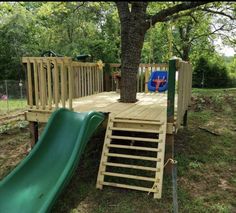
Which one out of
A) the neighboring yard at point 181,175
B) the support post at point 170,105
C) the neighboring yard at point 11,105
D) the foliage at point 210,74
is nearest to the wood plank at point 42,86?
the neighboring yard at point 181,175

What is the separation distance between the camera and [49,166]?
12.8 feet

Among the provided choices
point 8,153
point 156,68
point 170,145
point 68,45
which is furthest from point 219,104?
point 68,45

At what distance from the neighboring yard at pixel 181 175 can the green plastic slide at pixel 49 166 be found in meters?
0.43

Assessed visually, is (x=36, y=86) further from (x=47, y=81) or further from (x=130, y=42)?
(x=130, y=42)

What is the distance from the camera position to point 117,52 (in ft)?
52.1

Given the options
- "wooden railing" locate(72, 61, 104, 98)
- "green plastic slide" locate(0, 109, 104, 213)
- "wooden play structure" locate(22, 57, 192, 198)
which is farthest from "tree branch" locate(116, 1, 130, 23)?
"green plastic slide" locate(0, 109, 104, 213)

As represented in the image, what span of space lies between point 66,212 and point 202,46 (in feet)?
49.8

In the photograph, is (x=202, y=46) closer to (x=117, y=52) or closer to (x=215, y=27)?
(x=215, y=27)

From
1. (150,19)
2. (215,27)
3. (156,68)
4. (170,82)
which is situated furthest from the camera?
(215,27)

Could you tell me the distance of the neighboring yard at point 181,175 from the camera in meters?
3.75

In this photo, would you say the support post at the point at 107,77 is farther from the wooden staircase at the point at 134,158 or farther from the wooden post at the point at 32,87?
the wooden staircase at the point at 134,158

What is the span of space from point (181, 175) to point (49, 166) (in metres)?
2.21

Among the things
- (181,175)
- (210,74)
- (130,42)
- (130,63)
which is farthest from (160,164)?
(210,74)

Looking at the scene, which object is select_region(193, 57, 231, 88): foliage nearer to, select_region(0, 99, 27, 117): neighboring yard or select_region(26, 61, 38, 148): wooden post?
select_region(0, 99, 27, 117): neighboring yard
